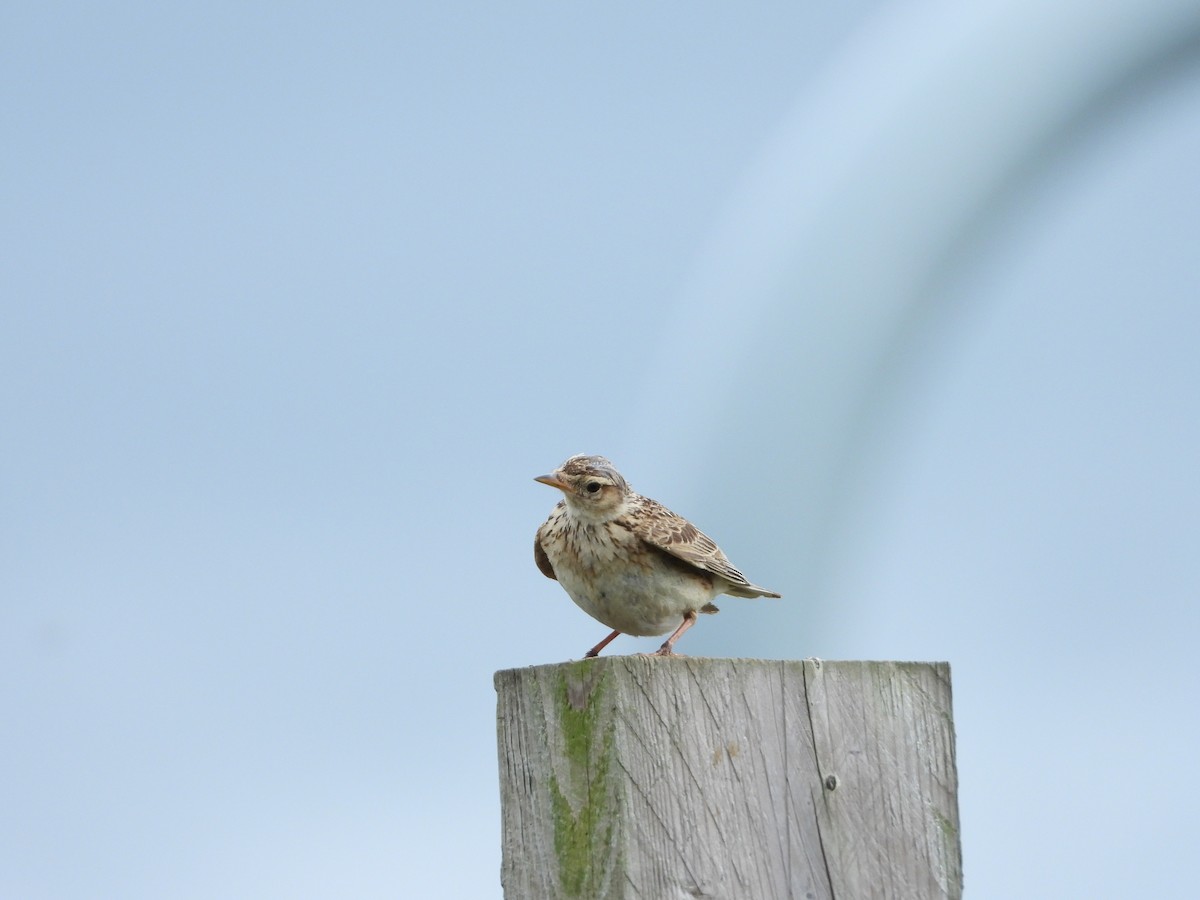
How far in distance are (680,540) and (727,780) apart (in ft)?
8.84

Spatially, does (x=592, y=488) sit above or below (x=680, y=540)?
above

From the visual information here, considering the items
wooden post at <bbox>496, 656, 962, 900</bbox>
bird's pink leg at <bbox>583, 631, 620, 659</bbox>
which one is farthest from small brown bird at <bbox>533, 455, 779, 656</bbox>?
wooden post at <bbox>496, 656, 962, 900</bbox>

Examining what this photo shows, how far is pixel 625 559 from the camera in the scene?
6152 millimetres

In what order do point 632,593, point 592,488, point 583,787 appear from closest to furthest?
point 583,787
point 632,593
point 592,488

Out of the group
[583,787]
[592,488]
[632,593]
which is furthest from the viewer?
[592,488]

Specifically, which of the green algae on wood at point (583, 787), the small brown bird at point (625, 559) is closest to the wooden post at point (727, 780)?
the green algae on wood at point (583, 787)

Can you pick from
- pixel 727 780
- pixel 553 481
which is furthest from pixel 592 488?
pixel 727 780

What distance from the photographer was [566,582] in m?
6.33

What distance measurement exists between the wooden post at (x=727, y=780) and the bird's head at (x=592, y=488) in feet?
8.49

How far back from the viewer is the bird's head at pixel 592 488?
253 inches

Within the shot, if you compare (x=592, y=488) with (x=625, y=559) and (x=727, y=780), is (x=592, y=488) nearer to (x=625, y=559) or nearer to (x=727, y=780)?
(x=625, y=559)

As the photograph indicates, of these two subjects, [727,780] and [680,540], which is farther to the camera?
[680,540]

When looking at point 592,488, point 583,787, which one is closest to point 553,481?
point 592,488

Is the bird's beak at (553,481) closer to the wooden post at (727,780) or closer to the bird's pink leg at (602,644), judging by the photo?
the bird's pink leg at (602,644)
